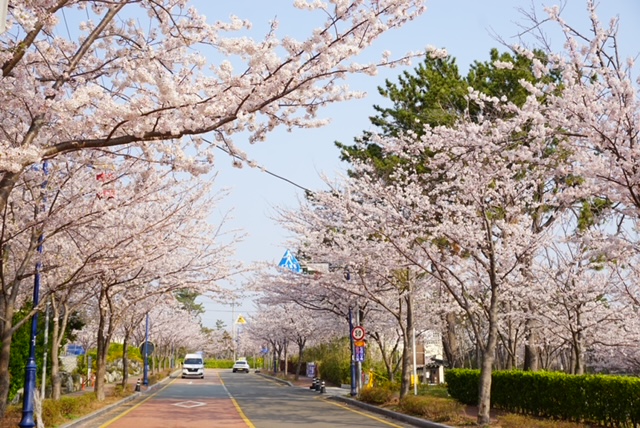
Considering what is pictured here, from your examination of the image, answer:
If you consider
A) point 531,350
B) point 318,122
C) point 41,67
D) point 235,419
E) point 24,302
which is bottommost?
point 235,419

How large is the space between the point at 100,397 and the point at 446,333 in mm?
16501

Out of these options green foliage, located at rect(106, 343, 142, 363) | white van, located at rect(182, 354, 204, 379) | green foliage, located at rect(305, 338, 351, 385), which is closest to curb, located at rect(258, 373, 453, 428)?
green foliage, located at rect(305, 338, 351, 385)

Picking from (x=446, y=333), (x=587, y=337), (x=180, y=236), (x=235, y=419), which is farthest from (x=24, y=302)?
(x=587, y=337)

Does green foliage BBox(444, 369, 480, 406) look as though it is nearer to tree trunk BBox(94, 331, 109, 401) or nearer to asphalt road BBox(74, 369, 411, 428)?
asphalt road BBox(74, 369, 411, 428)

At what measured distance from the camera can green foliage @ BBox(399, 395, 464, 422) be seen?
679 inches

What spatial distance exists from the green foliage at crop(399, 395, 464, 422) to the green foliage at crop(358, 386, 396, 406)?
12.8 feet

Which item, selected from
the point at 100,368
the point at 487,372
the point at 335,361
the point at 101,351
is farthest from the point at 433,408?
the point at 335,361

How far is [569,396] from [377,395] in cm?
925

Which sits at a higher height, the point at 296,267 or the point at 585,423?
the point at 296,267

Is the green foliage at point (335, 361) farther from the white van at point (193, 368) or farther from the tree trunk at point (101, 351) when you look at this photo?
the tree trunk at point (101, 351)

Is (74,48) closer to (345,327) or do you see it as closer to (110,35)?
(110,35)

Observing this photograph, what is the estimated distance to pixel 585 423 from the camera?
15.9 metres

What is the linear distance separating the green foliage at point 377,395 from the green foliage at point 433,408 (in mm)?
3903

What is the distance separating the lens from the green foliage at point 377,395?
24.1 m
